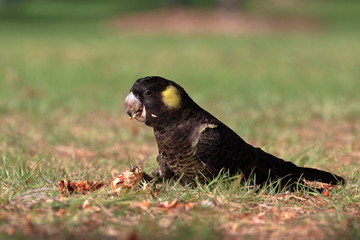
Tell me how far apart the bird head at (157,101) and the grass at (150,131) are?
0.48 m

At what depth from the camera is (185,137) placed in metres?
4.10

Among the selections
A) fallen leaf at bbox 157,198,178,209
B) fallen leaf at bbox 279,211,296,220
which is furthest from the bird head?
fallen leaf at bbox 279,211,296,220

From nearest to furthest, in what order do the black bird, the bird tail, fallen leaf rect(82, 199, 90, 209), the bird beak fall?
1. fallen leaf rect(82, 199, 90, 209)
2. the black bird
3. the bird beak
4. the bird tail

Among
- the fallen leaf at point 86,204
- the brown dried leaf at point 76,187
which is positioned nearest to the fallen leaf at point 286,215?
the fallen leaf at point 86,204

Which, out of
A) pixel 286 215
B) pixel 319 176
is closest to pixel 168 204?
pixel 286 215

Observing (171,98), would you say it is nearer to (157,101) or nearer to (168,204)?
(157,101)

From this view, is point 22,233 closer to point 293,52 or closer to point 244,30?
point 293,52

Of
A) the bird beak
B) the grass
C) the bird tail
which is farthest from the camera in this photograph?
the bird tail

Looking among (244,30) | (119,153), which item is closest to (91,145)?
(119,153)

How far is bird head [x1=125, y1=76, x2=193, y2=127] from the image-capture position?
416cm

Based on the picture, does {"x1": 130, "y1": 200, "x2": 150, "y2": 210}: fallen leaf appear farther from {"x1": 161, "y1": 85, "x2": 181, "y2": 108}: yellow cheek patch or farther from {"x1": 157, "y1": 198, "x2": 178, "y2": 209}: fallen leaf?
{"x1": 161, "y1": 85, "x2": 181, "y2": 108}: yellow cheek patch

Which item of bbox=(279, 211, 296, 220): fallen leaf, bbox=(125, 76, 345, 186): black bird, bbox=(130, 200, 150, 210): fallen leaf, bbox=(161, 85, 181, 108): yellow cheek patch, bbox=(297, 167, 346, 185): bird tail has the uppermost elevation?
bbox=(161, 85, 181, 108): yellow cheek patch

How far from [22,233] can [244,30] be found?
2579 centimetres

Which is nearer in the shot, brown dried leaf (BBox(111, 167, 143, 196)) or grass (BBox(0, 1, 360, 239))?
grass (BBox(0, 1, 360, 239))
